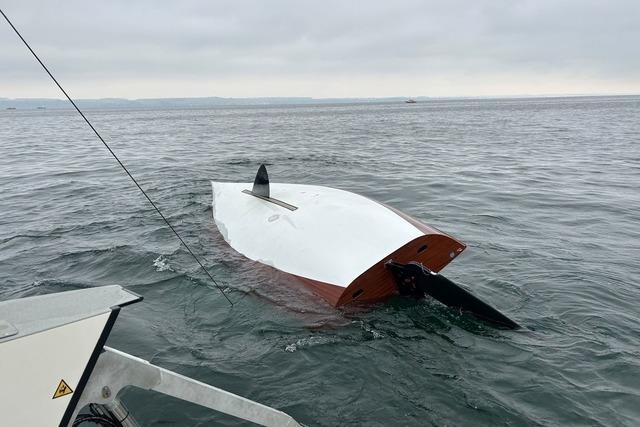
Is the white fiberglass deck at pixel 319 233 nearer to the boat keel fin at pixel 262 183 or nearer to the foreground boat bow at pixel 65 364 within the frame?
the boat keel fin at pixel 262 183

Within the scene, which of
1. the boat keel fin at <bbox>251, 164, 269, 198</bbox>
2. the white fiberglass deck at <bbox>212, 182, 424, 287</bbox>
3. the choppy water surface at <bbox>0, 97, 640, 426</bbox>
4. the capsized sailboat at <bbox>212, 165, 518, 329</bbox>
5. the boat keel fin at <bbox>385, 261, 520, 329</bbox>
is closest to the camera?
the choppy water surface at <bbox>0, 97, 640, 426</bbox>

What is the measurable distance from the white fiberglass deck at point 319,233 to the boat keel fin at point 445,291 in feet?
1.43

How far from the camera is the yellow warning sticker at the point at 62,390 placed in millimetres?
2610

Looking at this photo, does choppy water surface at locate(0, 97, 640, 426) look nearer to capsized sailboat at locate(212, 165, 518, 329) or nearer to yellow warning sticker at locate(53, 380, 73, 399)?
capsized sailboat at locate(212, 165, 518, 329)

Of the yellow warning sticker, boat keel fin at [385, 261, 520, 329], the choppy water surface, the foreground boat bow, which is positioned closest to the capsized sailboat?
boat keel fin at [385, 261, 520, 329]

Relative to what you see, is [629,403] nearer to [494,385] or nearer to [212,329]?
[494,385]

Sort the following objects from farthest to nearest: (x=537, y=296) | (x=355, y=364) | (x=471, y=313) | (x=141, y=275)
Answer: (x=141, y=275), (x=537, y=296), (x=471, y=313), (x=355, y=364)

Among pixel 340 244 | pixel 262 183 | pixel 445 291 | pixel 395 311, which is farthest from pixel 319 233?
pixel 262 183

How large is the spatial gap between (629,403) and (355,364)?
3.30 metres

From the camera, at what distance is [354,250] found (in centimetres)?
753

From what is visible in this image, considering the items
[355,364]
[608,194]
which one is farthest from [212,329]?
[608,194]

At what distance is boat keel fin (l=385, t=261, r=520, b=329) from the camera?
274 inches

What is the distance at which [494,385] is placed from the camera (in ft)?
18.7

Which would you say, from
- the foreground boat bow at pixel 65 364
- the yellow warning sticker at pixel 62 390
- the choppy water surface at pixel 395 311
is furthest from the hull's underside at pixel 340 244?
the yellow warning sticker at pixel 62 390
